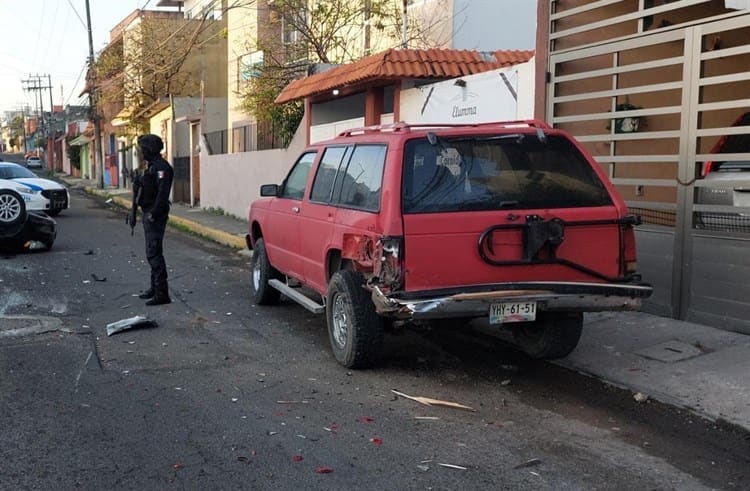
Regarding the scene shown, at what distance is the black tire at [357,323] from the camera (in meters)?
6.11

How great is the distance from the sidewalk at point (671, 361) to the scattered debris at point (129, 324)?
4.08m

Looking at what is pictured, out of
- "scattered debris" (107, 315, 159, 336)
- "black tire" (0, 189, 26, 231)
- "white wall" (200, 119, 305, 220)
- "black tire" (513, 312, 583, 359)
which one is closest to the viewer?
"black tire" (513, 312, 583, 359)

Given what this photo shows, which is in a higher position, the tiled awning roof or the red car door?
the tiled awning roof

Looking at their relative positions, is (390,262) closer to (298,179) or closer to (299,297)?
(299,297)

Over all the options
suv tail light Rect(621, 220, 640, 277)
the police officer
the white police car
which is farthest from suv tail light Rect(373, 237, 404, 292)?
the white police car

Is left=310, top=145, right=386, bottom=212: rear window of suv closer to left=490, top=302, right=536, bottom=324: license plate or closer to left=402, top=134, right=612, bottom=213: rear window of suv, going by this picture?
left=402, top=134, right=612, bottom=213: rear window of suv

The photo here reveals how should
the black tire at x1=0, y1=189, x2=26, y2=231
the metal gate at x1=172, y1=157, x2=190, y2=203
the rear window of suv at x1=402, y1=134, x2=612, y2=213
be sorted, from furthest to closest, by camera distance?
the metal gate at x1=172, y1=157, x2=190, y2=203, the black tire at x1=0, y1=189, x2=26, y2=231, the rear window of suv at x1=402, y1=134, x2=612, y2=213

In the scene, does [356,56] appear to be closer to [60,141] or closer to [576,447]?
[576,447]

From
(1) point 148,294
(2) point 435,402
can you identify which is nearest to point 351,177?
(2) point 435,402

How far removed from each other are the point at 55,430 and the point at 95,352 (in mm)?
2046

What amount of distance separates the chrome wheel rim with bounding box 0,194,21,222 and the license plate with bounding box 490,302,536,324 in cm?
1071

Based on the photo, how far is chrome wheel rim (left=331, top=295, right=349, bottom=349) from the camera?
6.38 meters

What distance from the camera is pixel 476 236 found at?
558 centimetres

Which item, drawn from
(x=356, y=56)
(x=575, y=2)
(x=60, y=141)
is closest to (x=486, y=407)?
(x=575, y=2)
